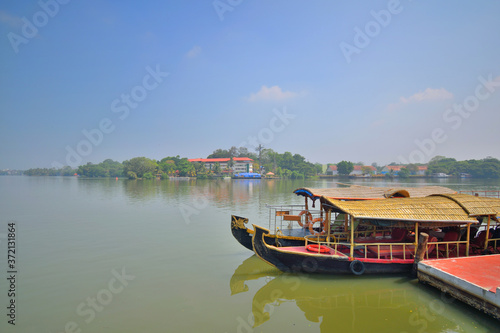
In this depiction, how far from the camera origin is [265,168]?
292 ft

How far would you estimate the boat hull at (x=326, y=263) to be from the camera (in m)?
7.23

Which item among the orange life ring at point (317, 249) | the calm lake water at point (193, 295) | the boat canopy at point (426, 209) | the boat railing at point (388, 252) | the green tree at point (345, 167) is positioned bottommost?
the calm lake water at point (193, 295)

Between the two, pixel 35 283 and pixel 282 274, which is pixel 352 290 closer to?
pixel 282 274

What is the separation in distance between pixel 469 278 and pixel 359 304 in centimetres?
217

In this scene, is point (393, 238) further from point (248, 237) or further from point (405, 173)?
point (405, 173)

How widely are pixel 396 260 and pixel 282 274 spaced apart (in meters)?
2.81

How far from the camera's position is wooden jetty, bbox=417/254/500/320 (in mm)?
5328

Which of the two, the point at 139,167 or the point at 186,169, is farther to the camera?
the point at 186,169

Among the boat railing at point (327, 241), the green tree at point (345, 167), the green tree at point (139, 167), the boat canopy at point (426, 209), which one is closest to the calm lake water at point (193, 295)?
the boat railing at point (327, 241)

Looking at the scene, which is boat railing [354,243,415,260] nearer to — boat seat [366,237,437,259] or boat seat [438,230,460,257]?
boat seat [366,237,437,259]

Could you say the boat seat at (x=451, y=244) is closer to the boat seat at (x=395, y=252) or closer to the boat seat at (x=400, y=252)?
the boat seat at (x=400, y=252)

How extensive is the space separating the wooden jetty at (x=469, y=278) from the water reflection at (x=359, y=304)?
254 mm

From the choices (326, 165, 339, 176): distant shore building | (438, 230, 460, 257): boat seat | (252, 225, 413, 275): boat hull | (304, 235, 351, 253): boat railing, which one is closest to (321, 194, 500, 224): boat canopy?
(438, 230, 460, 257): boat seat

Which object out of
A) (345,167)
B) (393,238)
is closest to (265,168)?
(345,167)
